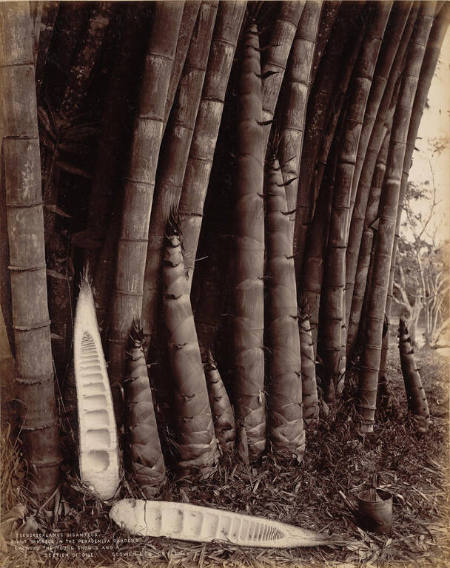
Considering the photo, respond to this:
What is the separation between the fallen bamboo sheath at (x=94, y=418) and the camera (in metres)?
1.89

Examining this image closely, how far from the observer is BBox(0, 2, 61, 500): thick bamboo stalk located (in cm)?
166

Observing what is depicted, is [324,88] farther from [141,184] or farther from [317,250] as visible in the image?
[141,184]

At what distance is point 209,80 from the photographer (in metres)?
2.04

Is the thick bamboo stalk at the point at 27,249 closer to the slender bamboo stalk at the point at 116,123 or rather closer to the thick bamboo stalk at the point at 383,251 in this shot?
the slender bamboo stalk at the point at 116,123

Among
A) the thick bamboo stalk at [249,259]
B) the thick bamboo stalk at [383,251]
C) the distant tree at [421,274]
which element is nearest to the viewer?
the thick bamboo stalk at [249,259]

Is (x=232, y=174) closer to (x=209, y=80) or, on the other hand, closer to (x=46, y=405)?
(x=209, y=80)

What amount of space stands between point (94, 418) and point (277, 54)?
1548 millimetres

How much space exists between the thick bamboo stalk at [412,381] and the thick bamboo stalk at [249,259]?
3.59ft

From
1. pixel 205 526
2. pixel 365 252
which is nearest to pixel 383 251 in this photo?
pixel 365 252

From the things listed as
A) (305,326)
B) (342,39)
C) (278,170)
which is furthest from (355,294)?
(342,39)

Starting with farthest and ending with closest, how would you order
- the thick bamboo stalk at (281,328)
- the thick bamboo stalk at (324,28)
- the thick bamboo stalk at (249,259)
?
Answer: 1. the thick bamboo stalk at (324,28)
2. the thick bamboo stalk at (281,328)
3. the thick bamboo stalk at (249,259)

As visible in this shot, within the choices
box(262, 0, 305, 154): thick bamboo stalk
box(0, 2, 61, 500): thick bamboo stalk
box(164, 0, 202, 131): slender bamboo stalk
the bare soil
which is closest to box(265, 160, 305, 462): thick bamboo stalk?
the bare soil

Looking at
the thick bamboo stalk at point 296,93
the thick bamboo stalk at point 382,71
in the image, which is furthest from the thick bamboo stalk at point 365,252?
the thick bamboo stalk at point 296,93

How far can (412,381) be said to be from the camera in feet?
9.79
